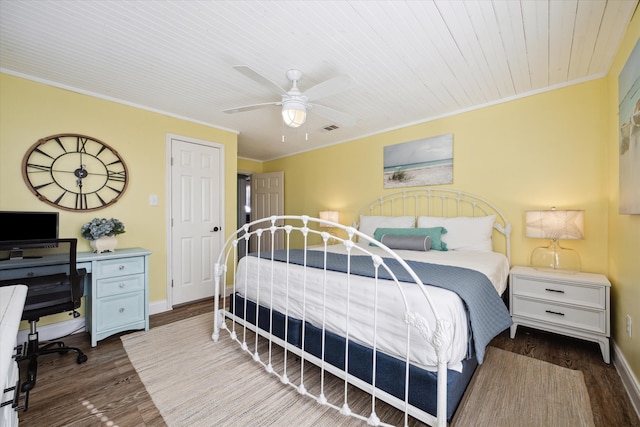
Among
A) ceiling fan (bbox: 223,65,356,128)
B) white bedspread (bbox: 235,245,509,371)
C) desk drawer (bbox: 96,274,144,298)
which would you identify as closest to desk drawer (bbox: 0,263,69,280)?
desk drawer (bbox: 96,274,144,298)

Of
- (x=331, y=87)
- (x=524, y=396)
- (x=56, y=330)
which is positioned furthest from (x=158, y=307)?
(x=524, y=396)

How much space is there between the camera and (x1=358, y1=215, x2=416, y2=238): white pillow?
133 inches

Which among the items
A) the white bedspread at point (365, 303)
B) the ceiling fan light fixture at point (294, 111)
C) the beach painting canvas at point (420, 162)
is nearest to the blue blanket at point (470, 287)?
the white bedspread at point (365, 303)

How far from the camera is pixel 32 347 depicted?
2096mm

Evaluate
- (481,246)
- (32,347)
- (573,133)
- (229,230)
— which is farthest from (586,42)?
(32,347)

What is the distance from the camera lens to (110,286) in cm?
248

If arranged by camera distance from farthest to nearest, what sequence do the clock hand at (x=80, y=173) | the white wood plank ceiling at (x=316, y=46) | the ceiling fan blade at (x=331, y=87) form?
the clock hand at (x=80, y=173), the ceiling fan blade at (x=331, y=87), the white wood plank ceiling at (x=316, y=46)

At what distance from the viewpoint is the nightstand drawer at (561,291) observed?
2107 millimetres

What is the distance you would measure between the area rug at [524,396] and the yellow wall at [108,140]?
331cm

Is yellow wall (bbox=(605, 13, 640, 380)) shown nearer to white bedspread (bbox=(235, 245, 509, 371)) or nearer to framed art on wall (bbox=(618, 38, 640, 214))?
framed art on wall (bbox=(618, 38, 640, 214))

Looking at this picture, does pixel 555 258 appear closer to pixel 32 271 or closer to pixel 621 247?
pixel 621 247

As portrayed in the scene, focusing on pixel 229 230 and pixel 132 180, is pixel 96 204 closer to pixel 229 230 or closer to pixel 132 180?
pixel 132 180

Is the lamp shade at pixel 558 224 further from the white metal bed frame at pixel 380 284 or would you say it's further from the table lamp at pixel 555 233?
the white metal bed frame at pixel 380 284

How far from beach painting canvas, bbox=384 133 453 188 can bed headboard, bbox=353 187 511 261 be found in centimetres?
14
